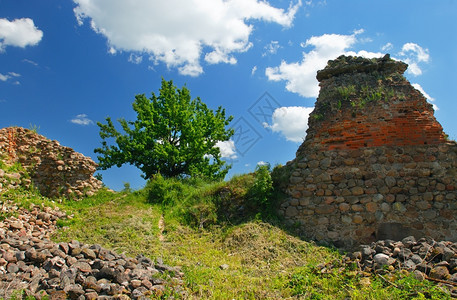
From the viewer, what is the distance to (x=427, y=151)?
804 centimetres

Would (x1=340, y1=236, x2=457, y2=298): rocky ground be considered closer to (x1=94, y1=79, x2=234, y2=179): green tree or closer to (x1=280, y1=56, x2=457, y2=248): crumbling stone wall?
(x1=280, y1=56, x2=457, y2=248): crumbling stone wall

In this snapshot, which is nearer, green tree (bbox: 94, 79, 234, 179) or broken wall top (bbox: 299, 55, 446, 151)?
broken wall top (bbox: 299, 55, 446, 151)

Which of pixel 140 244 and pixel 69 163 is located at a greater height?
pixel 69 163

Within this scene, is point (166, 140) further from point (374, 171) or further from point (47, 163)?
point (374, 171)

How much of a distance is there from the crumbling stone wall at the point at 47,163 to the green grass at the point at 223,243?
499mm

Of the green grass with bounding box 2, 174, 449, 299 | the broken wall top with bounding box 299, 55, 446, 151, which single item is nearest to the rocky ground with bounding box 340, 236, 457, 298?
the green grass with bounding box 2, 174, 449, 299

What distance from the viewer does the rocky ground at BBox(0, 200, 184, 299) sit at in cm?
439

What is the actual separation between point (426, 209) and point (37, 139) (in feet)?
38.7

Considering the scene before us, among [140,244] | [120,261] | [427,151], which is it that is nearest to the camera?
[120,261]

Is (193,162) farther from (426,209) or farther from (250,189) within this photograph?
(426,209)

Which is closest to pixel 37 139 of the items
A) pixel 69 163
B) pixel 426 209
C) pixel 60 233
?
pixel 69 163

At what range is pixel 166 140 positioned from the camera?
16.7 metres

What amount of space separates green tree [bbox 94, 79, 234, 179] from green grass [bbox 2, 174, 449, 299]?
4565 millimetres

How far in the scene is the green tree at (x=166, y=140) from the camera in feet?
52.9
